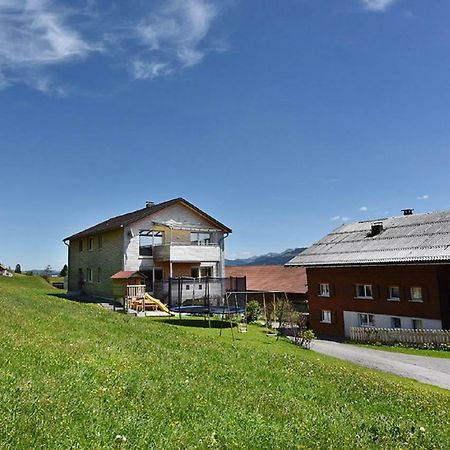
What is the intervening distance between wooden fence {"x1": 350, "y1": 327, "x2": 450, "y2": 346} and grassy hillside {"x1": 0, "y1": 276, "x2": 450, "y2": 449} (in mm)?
15371

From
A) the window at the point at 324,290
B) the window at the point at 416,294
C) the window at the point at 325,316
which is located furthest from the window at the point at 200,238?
the window at the point at 416,294

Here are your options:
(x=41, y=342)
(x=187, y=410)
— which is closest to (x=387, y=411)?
(x=187, y=410)

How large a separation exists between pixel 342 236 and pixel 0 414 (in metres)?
33.9

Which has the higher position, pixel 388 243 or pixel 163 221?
pixel 163 221

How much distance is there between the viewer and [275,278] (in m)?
52.2

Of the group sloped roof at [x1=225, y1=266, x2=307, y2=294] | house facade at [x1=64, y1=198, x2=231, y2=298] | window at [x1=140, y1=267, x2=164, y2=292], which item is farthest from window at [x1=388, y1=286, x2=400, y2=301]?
window at [x1=140, y1=267, x2=164, y2=292]

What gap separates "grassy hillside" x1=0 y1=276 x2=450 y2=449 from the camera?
17.4 feet

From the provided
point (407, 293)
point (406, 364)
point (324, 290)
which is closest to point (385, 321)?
point (407, 293)

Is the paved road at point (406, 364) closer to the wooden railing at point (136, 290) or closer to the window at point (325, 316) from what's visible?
the window at point (325, 316)

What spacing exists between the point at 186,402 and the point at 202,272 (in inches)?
1283

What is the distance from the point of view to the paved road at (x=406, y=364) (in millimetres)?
15648

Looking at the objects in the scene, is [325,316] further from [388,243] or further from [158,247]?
[158,247]

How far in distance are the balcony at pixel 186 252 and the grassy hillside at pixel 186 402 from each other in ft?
75.3

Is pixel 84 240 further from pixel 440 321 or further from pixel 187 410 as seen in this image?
pixel 187 410
